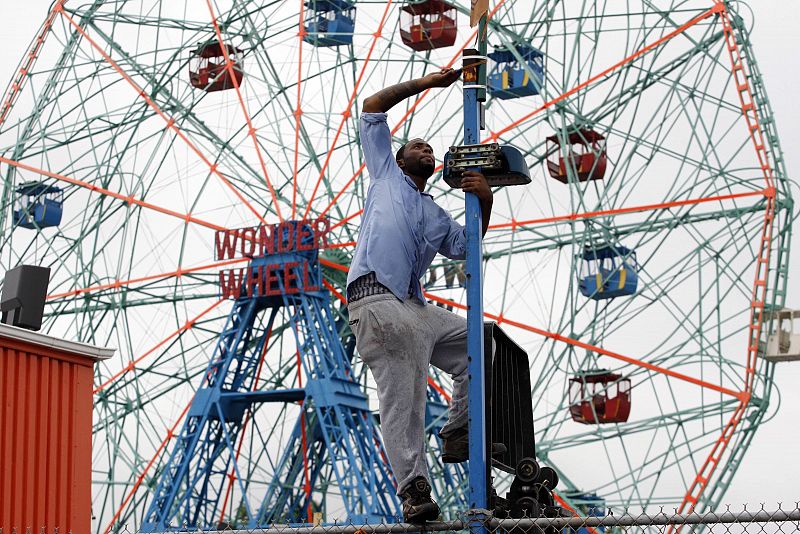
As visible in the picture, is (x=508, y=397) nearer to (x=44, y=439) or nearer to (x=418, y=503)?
(x=418, y=503)

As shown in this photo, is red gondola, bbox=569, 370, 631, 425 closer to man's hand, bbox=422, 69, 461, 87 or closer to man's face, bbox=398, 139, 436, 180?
man's face, bbox=398, 139, 436, 180

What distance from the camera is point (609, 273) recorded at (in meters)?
29.6

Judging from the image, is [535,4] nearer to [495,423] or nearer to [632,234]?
[632,234]

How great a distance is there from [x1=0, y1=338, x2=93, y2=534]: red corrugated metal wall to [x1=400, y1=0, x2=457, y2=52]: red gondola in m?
20.8

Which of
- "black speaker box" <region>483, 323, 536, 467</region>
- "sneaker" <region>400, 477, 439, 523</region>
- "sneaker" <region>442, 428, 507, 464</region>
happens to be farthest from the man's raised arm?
"sneaker" <region>400, 477, 439, 523</region>

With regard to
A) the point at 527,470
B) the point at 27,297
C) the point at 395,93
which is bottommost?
the point at 527,470

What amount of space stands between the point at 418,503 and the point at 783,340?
21702mm

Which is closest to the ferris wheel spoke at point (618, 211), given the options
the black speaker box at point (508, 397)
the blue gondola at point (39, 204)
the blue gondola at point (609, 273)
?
the blue gondola at point (609, 273)

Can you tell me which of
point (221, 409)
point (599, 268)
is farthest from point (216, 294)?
point (599, 268)

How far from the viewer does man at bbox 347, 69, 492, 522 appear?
753cm

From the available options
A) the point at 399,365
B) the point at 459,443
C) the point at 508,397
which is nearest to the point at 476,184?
the point at 399,365

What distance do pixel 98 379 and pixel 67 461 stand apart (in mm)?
21968

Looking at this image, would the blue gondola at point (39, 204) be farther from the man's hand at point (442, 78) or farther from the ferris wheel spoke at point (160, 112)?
the man's hand at point (442, 78)

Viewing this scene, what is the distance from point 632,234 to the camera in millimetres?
29562
